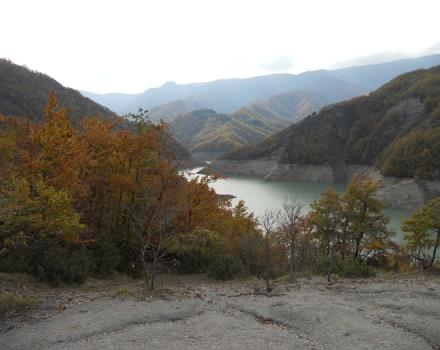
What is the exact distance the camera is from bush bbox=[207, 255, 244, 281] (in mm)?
15391

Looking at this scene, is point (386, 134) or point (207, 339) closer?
point (207, 339)

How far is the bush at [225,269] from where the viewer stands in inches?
606

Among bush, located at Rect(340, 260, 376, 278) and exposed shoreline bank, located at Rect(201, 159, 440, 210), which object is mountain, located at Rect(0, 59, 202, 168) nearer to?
exposed shoreline bank, located at Rect(201, 159, 440, 210)

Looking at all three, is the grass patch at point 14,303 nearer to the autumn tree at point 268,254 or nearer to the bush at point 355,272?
the autumn tree at point 268,254

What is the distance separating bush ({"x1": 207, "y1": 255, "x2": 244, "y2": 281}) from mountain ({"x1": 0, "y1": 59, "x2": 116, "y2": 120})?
1603 inches

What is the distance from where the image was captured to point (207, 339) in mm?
8336

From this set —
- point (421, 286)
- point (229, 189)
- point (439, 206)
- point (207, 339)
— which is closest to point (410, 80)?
point (229, 189)

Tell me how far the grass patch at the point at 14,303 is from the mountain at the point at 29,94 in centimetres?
4446

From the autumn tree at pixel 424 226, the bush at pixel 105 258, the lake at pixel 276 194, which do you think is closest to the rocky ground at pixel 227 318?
the bush at pixel 105 258

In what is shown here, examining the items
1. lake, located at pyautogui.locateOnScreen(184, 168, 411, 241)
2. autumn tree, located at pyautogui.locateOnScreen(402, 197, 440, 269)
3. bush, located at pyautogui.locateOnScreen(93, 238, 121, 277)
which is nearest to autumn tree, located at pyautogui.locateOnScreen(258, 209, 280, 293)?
bush, located at pyautogui.locateOnScreen(93, 238, 121, 277)

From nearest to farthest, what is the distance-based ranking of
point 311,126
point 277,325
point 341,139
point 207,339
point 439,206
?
1. point 207,339
2. point 277,325
3. point 439,206
4. point 341,139
5. point 311,126

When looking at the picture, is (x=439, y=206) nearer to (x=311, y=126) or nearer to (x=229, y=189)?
(x=229, y=189)

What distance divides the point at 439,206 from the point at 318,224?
23.1 ft

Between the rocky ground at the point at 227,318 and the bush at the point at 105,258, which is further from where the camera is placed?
the bush at the point at 105,258
